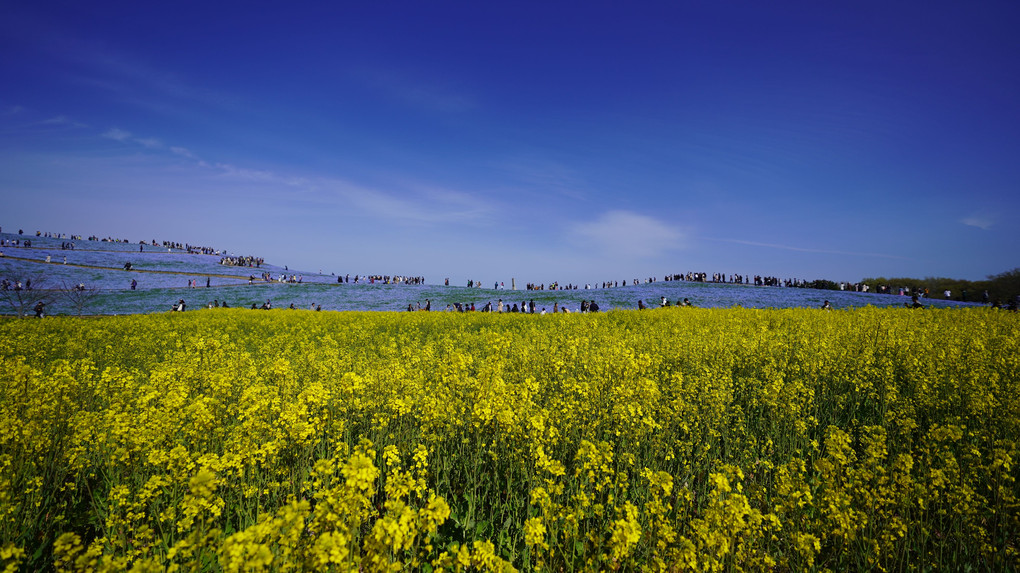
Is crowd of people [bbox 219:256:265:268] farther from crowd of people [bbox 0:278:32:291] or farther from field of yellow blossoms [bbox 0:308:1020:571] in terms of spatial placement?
field of yellow blossoms [bbox 0:308:1020:571]

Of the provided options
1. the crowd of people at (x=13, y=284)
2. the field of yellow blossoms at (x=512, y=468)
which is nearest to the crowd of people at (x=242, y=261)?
the crowd of people at (x=13, y=284)

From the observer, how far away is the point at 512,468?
18.2ft

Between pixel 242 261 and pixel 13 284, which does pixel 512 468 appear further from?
pixel 242 261

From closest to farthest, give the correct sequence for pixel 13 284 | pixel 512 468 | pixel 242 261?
pixel 512 468, pixel 13 284, pixel 242 261

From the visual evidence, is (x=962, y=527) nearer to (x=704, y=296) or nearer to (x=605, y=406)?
(x=605, y=406)

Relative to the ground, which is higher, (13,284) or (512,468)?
(13,284)

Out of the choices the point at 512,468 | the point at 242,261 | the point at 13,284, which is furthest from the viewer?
the point at 242,261

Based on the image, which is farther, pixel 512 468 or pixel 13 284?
pixel 13 284

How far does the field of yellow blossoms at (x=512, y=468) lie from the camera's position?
10.7 feet

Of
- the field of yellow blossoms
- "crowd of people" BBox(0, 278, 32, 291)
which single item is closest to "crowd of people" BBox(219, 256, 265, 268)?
"crowd of people" BBox(0, 278, 32, 291)

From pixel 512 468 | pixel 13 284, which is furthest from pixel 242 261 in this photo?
pixel 512 468

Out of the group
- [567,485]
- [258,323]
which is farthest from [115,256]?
[567,485]

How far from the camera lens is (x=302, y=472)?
541 centimetres

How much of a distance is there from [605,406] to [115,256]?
405 feet
